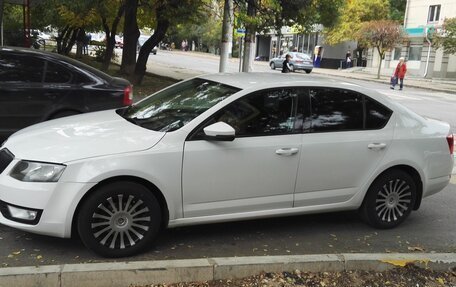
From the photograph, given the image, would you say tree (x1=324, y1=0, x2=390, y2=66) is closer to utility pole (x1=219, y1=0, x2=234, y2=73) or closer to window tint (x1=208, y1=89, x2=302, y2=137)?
utility pole (x1=219, y1=0, x2=234, y2=73)

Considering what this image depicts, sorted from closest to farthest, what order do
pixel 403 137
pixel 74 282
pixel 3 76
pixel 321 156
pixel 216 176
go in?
pixel 74 282, pixel 216 176, pixel 321 156, pixel 403 137, pixel 3 76

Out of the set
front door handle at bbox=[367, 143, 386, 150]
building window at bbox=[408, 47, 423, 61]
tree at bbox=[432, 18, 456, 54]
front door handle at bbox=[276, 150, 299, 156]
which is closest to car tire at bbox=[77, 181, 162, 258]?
front door handle at bbox=[276, 150, 299, 156]

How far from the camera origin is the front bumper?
3857mm

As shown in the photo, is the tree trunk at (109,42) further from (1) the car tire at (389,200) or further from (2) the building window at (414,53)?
(2) the building window at (414,53)

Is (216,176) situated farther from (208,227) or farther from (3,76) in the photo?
(3,76)

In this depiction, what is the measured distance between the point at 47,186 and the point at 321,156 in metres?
2.37

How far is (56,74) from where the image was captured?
734cm

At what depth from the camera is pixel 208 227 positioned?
502 cm

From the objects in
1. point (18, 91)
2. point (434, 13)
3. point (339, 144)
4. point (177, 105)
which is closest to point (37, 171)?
point (177, 105)

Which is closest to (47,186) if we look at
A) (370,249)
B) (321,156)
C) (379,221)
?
(321,156)

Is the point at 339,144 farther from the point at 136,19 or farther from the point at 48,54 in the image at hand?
the point at 136,19

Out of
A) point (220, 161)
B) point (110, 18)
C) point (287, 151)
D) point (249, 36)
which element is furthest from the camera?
point (110, 18)

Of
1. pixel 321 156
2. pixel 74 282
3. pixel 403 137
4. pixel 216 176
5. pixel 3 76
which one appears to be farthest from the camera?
pixel 3 76

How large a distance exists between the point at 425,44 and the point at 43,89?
37.3m
